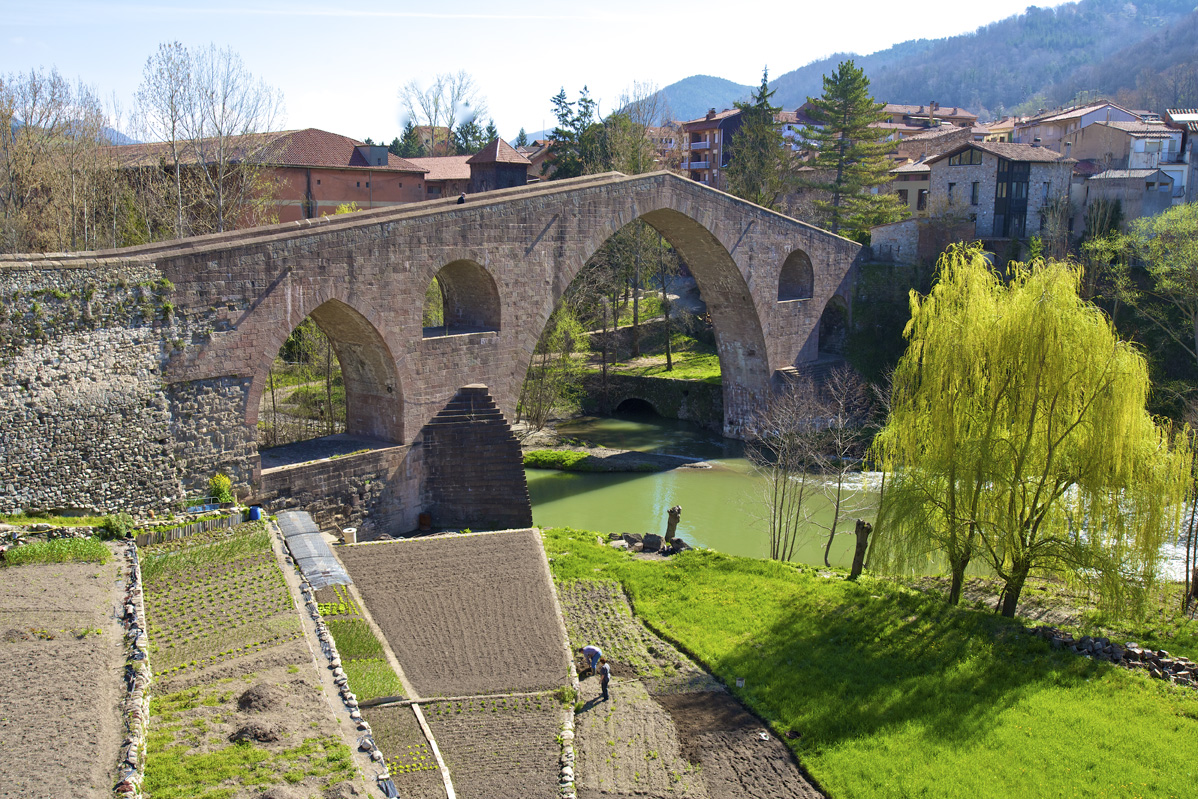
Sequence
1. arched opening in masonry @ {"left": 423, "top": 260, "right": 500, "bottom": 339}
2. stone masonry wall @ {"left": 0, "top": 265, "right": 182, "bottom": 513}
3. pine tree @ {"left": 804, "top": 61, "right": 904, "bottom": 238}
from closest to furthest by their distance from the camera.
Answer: stone masonry wall @ {"left": 0, "top": 265, "right": 182, "bottom": 513}, arched opening in masonry @ {"left": 423, "top": 260, "right": 500, "bottom": 339}, pine tree @ {"left": 804, "top": 61, "right": 904, "bottom": 238}

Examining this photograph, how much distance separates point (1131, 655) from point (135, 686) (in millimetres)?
14025

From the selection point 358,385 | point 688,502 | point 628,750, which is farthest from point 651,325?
point 628,750

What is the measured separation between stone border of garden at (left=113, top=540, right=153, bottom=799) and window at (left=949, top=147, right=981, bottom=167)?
35.9 metres

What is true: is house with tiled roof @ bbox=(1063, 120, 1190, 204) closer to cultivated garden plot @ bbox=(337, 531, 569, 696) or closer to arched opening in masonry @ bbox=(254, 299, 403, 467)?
arched opening in masonry @ bbox=(254, 299, 403, 467)

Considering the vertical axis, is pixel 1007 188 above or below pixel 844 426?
above

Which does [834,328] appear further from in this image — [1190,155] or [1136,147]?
[1136,147]

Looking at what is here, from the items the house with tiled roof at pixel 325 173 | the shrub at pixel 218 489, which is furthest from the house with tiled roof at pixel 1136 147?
the shrub at pixel 218 489

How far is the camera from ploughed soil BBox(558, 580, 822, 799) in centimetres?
1155

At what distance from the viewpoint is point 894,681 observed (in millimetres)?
13883

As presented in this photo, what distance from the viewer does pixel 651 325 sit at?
43.5 m

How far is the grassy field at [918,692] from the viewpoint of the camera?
11602mm

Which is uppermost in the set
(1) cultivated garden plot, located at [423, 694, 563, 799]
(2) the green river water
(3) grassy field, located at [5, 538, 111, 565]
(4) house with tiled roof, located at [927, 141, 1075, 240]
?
(4) house with tiled roof, located at [927, 141, 1075, 240]

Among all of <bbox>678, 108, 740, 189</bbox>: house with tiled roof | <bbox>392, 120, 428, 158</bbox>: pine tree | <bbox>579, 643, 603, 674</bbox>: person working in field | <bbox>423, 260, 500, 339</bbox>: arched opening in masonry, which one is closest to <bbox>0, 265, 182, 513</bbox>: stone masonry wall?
<bbox>423, 260, 500, 339</bbox>: arched opening in masonry

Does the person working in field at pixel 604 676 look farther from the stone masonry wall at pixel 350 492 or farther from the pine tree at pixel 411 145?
the pine tree at pixel 411 145
